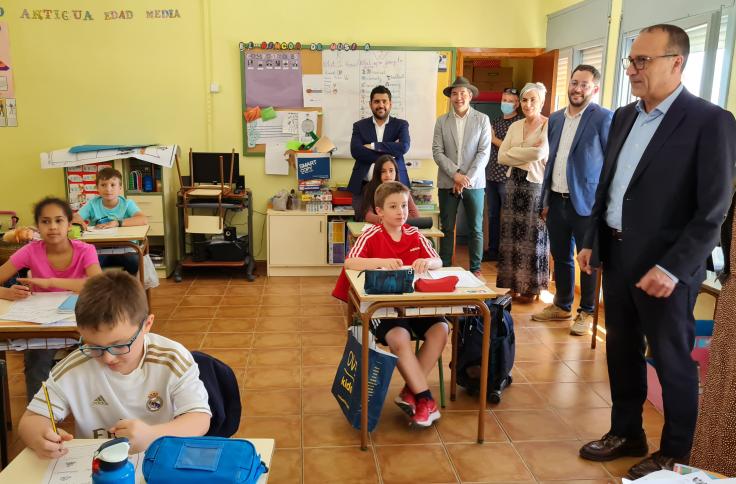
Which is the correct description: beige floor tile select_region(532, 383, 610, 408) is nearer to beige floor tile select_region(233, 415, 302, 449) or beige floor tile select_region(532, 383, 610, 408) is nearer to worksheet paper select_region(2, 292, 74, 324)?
beige floor tile select_region(233, 415, 302, 449)

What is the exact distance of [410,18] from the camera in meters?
6.23

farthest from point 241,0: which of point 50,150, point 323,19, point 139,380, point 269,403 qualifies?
point 139,380

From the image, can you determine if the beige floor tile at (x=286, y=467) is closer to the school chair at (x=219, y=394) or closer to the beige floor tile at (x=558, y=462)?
the school chair at (x=219, y=394)

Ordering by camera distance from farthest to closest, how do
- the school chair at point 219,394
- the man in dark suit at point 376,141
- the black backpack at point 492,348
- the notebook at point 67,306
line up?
the man in dark suit at point 376,141, the black backpack at point 492,348, the notebook at point 67,306, the school chair at point 219,394

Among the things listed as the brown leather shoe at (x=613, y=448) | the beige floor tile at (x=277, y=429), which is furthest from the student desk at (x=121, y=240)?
the brown leather shoe at (x=613, y=448)

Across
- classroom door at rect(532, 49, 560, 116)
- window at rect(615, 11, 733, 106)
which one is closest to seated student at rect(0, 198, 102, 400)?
window at rect(615, 11, 733, 106)

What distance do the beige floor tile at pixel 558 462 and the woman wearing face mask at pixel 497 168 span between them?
135 inches

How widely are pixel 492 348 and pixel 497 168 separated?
3.37 m

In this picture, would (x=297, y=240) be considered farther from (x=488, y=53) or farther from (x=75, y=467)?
(x=75, y=467)

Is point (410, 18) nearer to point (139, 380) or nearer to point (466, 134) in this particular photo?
point (466, 134)

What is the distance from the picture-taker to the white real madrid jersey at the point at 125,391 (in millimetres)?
1604

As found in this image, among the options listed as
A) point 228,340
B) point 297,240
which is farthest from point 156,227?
point 228,340

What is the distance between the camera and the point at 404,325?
3.12 metres

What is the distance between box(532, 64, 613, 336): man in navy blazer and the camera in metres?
4.15
